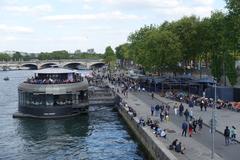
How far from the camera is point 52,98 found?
75.5 m

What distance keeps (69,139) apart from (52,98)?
16313 millimetres

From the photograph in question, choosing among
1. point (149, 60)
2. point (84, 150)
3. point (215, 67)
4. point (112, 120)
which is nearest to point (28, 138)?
point (84, 150)

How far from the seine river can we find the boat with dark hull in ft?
5.10

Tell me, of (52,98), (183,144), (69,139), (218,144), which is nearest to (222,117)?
(218,144)

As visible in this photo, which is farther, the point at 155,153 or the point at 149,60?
the point at 149,60

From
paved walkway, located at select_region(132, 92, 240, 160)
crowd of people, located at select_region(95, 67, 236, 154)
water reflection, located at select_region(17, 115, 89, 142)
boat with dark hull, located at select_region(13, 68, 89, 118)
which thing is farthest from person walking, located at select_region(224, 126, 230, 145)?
boat with dark hull, located at select_region(13, 68, 89, 118)

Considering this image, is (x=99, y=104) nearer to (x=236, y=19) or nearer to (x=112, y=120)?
(x=112, y=120)

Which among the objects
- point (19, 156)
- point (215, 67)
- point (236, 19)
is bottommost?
point (19, 156)

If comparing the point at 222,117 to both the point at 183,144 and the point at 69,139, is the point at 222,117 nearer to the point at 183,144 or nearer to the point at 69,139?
the point at 183,144

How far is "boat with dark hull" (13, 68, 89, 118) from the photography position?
247ft

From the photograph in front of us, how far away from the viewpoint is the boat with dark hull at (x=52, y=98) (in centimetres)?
7544

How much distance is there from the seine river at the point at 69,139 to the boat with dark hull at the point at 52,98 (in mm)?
1556

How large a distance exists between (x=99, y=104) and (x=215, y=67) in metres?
21.2

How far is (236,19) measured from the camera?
247 ft
